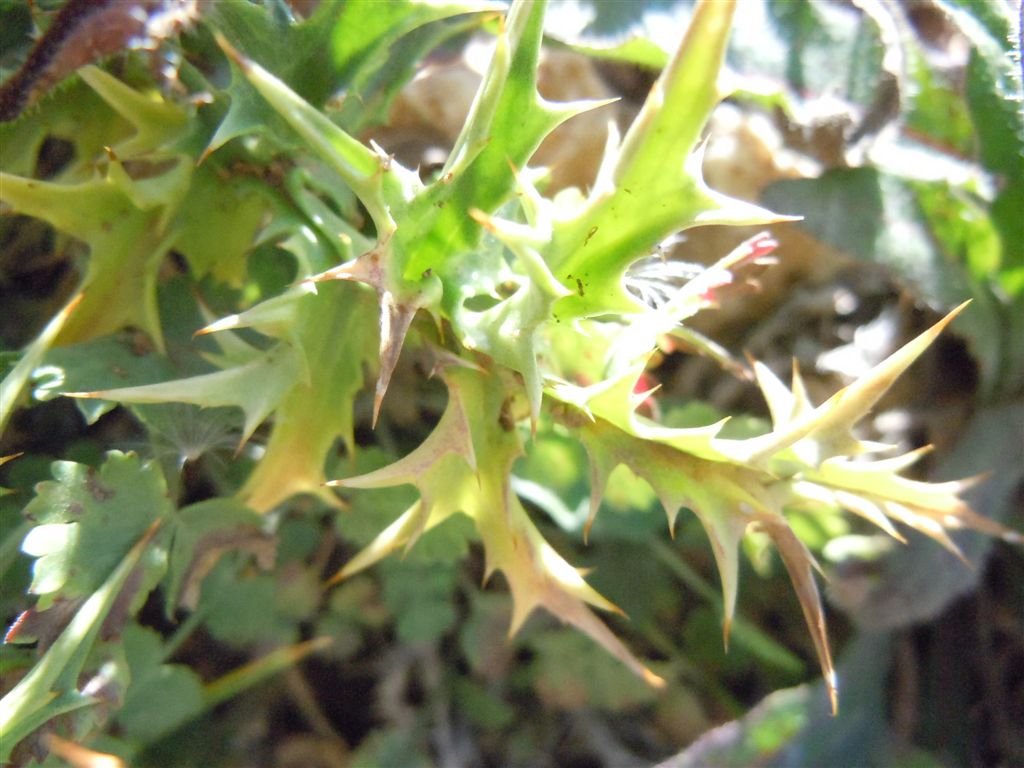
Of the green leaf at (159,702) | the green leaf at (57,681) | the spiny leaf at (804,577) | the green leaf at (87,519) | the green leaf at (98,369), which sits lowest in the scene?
the green leaf at (159,702)

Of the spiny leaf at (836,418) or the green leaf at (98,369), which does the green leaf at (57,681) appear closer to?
the green leaf at (98,369)

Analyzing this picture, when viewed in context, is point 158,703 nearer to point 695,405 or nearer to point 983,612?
point 695,405

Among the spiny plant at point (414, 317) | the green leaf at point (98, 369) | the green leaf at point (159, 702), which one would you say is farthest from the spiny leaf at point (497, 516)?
the green leaf at point (159, 702)

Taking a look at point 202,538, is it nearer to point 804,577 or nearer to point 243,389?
point 243,389

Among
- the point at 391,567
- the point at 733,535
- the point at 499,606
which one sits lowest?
the point at 499,606

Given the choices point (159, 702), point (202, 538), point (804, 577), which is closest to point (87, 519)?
point (202, 538)

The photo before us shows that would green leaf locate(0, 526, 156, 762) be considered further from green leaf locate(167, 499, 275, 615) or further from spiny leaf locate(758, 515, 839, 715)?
spiny leaf locate(758, 515, 839, 715)

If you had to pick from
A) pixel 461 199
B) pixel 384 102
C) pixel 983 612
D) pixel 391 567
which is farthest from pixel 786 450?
pixel 983 612
